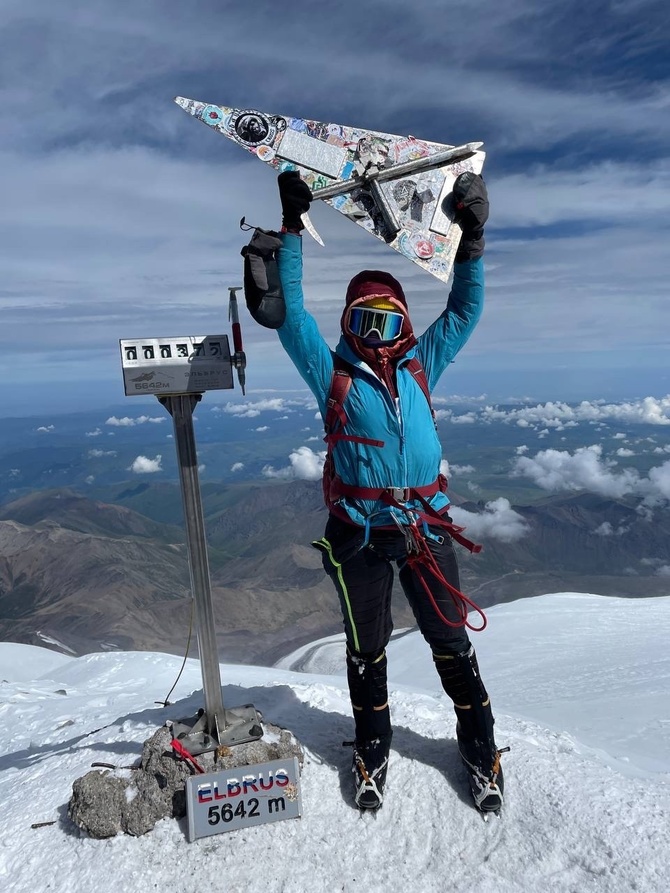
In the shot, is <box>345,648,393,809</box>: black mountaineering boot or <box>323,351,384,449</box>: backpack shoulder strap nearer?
<box>323,351,384,449</box>: backpack shoulder strap

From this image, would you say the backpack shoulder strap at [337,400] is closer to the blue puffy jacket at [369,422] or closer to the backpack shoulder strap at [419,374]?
the blue puffy jacket at [369,422]

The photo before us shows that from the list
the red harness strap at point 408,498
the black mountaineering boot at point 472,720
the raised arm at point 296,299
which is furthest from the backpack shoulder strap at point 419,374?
the black mountaineering boot at point 472,720

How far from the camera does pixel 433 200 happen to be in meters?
4.20

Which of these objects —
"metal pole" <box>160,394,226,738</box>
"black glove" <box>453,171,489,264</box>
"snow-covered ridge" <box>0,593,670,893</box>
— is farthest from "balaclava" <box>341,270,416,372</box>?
"snow-covered ridge" <box>0,593,670,893</box>

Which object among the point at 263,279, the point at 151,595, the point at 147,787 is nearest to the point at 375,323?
the point at 263,279

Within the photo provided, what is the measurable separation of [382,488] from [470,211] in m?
2.10

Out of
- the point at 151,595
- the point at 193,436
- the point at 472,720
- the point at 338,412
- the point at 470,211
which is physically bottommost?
the point at 151,595

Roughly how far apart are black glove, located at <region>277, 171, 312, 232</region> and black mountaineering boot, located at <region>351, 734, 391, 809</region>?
12.5ft

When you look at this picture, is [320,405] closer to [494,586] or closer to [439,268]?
[439,268]

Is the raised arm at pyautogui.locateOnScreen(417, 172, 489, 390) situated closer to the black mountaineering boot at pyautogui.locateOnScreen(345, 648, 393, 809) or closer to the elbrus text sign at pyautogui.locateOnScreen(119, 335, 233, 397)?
the elbrus text sign at pyautogui.locateOnScreen(119, 335, 233, 397)

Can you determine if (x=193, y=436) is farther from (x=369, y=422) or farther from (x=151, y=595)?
(x=151, y=595)

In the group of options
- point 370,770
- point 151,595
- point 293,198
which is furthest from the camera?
point 151,595

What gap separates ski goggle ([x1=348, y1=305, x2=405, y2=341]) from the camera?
13.6 feet

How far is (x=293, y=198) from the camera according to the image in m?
3.80
